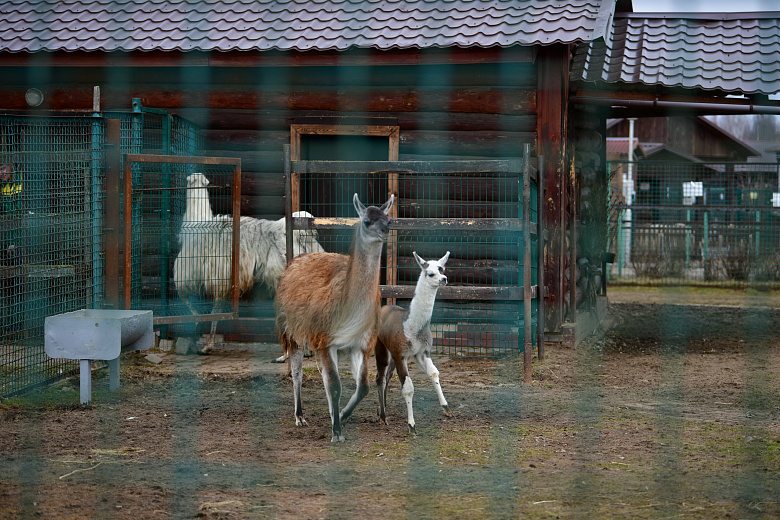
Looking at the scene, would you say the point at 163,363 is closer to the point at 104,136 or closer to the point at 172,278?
the point at 172,278

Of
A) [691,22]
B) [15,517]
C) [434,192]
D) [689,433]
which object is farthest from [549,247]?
[15,517]

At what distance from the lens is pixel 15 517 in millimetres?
3910

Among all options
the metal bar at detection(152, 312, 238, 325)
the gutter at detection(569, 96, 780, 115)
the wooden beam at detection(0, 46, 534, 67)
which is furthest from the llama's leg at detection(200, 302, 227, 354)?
the gutter at detection(569, 96, 780, 115)

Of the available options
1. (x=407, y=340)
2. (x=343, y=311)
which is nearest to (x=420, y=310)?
(x=407, y=340)

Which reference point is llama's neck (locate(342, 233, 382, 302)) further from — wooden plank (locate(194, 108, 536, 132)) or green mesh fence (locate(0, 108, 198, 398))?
wooden plank (locate(194, 108, 536, 132))

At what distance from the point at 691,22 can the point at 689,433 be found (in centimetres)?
719

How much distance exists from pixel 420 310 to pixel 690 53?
19.9 ft

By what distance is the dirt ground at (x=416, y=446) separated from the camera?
13.7 feet

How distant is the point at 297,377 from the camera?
603 cm

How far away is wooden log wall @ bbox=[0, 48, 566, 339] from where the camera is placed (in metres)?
8.95

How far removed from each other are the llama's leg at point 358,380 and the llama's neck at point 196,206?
368 cm

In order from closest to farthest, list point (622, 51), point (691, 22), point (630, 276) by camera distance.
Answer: point (622, 51) → point (691, 22) → point (630, 276)

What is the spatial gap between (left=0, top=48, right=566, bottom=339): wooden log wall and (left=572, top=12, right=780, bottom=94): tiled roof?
116 cm

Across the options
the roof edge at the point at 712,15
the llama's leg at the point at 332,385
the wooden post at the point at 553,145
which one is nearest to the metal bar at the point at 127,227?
the llama's leg at the point at 332,385
